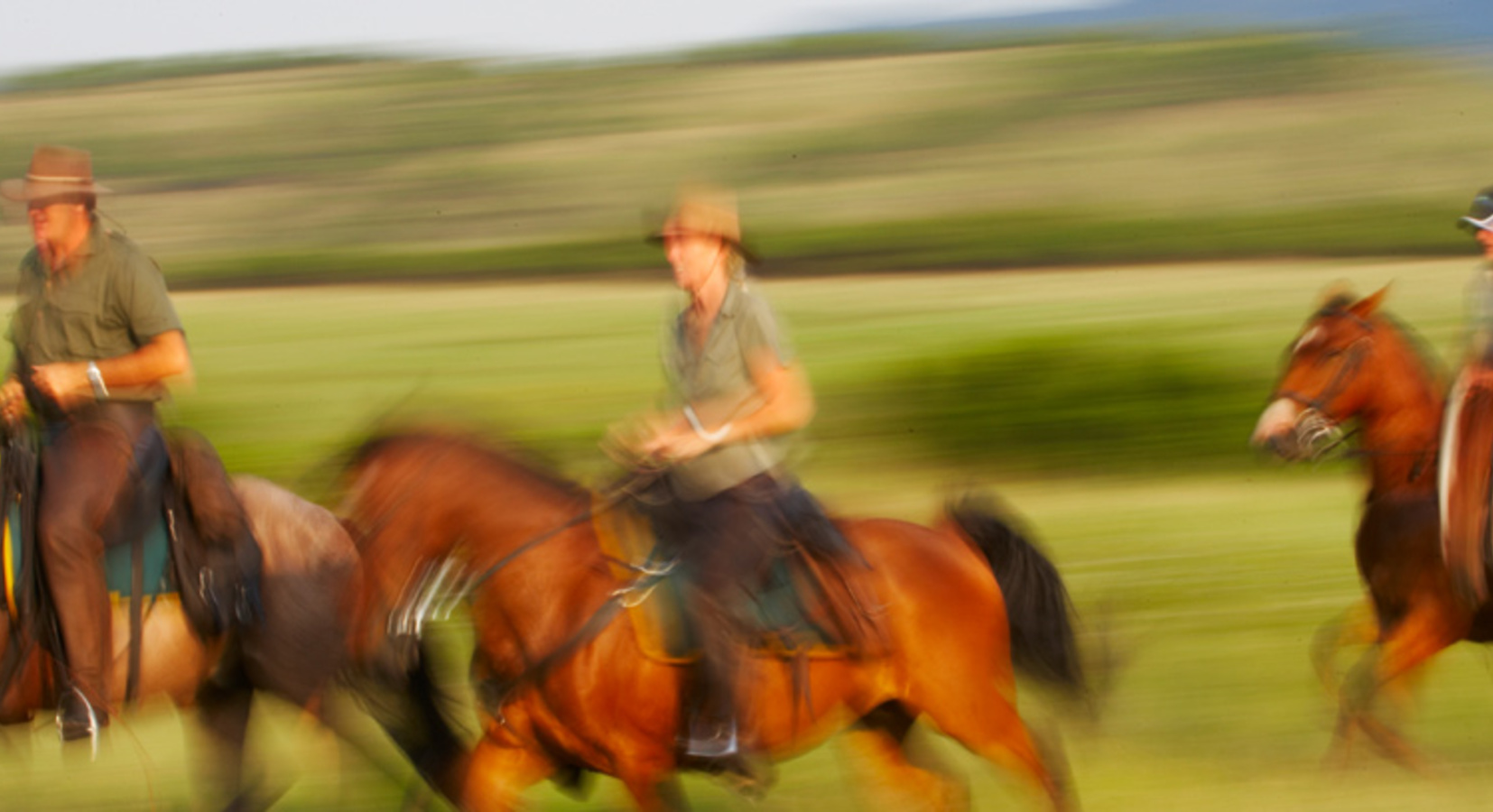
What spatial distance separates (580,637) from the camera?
461 cm

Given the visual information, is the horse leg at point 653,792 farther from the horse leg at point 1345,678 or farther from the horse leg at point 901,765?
the horse leg at point 1345,678

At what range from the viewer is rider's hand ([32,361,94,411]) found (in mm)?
4887

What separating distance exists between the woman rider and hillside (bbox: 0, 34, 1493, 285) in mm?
18787

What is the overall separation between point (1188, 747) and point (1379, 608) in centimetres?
90

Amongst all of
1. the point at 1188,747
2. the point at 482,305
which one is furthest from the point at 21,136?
the point at 1188,747

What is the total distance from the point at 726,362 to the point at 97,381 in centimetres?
190

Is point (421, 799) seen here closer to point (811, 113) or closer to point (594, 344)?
point (594, 344)

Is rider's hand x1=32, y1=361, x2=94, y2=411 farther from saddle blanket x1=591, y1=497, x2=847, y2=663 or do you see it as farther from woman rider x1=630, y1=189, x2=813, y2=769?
woman rider x1=630, y1=189, x2=813, y2=769

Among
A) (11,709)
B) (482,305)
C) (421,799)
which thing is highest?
(11,709)

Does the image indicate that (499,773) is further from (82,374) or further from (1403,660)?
(1403,660)

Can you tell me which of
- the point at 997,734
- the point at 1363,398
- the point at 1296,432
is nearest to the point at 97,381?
the point at 997,734

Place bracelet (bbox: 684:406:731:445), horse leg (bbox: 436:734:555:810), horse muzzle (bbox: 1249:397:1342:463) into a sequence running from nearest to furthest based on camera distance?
bracelet (bbox: 684:406:731:445) → horse leg (bbox: 436:734:555:810) → horse muzzle (bbox: 1249:397:1342:463)

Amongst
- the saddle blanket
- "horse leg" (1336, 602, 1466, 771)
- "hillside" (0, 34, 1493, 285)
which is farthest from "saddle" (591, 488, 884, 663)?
"hillside" (0, 34, 1493, 285)

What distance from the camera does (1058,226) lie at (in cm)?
2723
